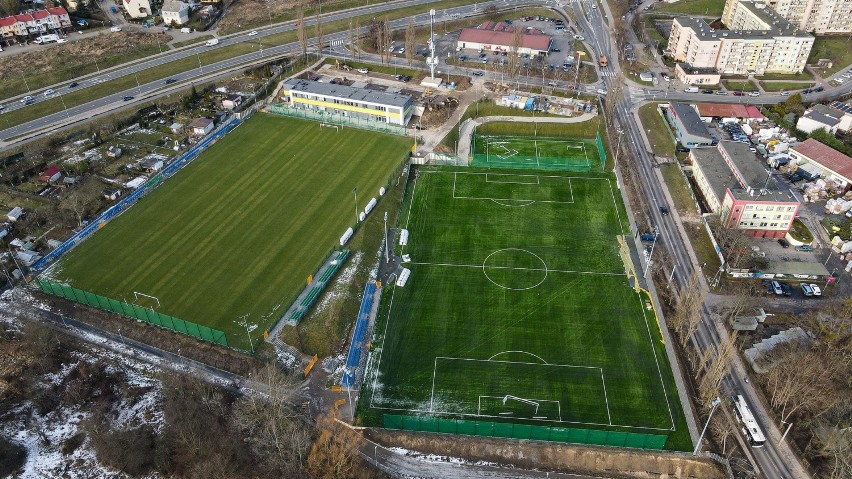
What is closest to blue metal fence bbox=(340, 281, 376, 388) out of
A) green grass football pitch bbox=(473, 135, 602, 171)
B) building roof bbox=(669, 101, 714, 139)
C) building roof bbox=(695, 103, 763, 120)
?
green grass football pitch bbox=(473, 135, 602, 171)

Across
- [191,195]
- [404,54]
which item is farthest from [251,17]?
[191,195]

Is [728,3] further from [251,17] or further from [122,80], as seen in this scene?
[122,80]

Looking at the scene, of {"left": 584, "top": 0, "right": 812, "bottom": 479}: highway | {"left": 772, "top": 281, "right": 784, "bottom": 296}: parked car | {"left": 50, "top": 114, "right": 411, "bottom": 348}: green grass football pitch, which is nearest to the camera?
{"left": 584, "top": 0, "right": 812, "bottom": 479}: highway

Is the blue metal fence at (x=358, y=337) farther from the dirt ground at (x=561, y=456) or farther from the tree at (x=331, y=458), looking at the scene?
the tree at (x=331, y=458)

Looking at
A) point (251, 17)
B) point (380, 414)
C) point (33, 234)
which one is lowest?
point (380, 414)

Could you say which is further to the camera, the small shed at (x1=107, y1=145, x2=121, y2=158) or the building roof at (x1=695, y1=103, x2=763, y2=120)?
the building roof at (x1=695, y1=103, x2=763, y2=120)

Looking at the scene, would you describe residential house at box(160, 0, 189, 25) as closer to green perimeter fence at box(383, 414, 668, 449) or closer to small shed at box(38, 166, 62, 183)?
small shed at box(38, 166, 62, 183)

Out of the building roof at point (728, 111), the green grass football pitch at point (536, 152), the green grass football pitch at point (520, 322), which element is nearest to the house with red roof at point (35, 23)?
the green grass football pitch at point (536, 152)
